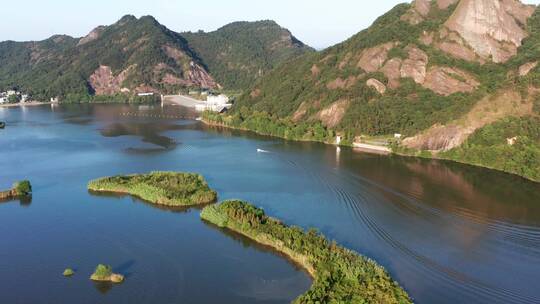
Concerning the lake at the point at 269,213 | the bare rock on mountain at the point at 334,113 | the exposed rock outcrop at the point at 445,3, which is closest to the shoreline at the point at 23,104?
the lake at the point at 269,213

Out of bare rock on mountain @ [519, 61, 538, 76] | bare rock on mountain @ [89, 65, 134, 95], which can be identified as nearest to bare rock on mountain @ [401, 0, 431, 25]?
bare rock on mountain @ [519, 61, 538, 76]

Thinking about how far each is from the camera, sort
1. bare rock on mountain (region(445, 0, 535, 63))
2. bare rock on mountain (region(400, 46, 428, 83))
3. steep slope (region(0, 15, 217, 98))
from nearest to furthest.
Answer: bare rock on mountain (region(445, 0, 535, 63)) → bare rock on mountain (region(400, 46, 428, 83)) → steep slope (region(0, 15, 217, 98))

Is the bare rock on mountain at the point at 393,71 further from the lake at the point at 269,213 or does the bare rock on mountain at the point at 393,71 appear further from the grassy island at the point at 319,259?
the grassy island at the point at 319,259

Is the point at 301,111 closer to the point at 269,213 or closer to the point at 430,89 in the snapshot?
the point at 430,89

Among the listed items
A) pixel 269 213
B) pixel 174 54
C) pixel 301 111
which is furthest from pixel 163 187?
pixel 174 54

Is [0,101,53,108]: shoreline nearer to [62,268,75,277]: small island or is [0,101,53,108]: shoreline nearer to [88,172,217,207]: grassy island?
[88,172,217,207]: grassy island

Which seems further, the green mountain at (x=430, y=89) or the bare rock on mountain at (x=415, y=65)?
the bare rock on mountain at (x=415, y=65)
